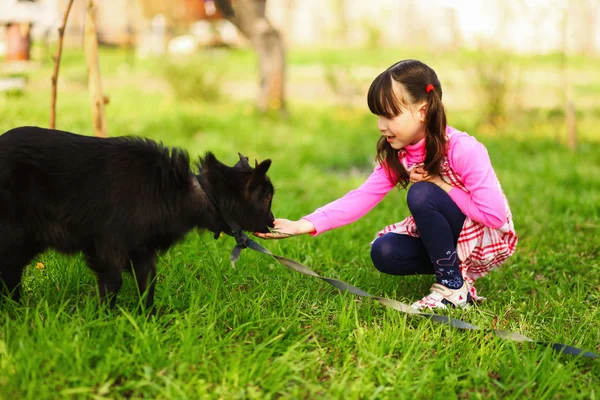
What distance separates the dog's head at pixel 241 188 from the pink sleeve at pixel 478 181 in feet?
3.16

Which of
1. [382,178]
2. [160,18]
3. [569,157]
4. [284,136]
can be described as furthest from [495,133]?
[160,18]

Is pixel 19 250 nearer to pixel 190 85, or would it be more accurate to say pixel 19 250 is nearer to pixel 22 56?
pixel 22 56

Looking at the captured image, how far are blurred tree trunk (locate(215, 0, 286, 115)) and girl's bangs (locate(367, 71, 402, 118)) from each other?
251 inches

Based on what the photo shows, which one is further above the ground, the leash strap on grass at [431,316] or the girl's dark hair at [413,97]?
the girl's dark hair at [413,97]

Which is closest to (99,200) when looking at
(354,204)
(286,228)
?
(286,228)

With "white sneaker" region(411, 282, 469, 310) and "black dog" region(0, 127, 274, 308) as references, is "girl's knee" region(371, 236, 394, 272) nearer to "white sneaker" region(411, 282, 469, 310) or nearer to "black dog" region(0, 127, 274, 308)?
"white sneaker" region(411, 282, 469, 310)

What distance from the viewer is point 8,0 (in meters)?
5.89

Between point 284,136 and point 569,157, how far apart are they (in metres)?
3.58

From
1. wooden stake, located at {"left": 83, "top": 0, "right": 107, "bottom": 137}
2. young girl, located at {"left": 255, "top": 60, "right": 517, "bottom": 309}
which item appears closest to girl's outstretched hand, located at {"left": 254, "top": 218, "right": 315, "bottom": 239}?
young girl, located at {"left": 255, "top": 60, "right": 517, "bottom": 309}

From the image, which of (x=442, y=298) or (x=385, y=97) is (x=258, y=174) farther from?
(x=442, y=298)

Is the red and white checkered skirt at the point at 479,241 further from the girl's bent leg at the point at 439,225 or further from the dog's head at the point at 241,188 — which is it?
the dog's head at the point at 241,188

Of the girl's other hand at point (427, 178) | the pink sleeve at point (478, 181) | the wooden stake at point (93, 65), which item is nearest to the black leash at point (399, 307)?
the pink sleeve at point (478, 181)

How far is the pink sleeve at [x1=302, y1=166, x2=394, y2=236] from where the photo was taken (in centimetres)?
320

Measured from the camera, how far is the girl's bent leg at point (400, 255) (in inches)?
127
